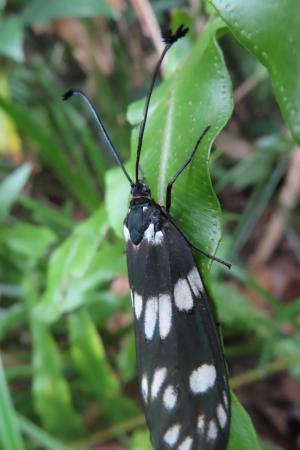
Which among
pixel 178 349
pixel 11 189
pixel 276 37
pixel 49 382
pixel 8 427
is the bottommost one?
pixel 49 382

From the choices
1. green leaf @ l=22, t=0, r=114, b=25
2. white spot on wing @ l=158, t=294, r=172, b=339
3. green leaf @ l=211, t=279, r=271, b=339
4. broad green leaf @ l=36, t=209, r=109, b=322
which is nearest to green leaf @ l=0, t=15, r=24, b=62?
green leaf @ l=22, t=0, r=114, b=25

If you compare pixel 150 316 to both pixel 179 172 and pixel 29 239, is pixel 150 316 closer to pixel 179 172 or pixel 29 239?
pixel 179 172

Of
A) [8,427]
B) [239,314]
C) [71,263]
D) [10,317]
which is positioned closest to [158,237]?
[71,263]

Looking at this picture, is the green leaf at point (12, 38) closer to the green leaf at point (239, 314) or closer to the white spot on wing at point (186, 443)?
the green leaf at point (239, 314)

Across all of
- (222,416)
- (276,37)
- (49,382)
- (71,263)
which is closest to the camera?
(276,37)

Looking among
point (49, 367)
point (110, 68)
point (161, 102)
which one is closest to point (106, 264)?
point (49, 367)
